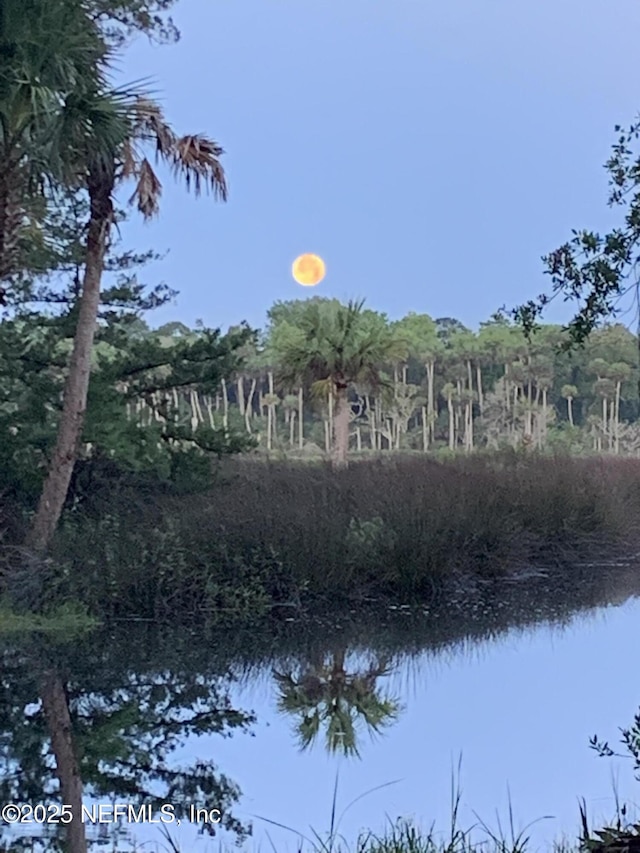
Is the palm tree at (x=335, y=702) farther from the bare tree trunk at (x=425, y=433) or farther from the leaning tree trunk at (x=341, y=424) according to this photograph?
the bare tree trunk at (x=425, y=433)

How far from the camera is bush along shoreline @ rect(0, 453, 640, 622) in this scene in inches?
399

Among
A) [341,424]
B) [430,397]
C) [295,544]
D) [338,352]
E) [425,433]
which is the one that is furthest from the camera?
[430,397]

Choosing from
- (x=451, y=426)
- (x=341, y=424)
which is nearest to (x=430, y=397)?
(x=451, y=426)

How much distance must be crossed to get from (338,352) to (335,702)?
18.8m

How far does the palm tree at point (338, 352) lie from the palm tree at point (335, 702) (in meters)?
17.0

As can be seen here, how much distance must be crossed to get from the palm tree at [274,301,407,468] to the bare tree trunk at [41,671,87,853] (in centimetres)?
1781

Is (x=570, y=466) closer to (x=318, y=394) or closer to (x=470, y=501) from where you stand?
(x=470, y=501)

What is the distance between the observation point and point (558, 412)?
189 feet

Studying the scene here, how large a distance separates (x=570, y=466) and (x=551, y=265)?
42.7 feet

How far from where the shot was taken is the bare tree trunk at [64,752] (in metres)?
4.54

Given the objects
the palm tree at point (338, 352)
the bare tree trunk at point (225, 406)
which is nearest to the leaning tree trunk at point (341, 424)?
the palm tree at point (338, 352)

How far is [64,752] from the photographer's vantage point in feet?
18.8

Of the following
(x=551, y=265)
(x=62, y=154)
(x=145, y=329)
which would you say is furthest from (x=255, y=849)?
(x=145, y=329)

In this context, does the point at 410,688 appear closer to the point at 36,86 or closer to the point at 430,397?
the point at 36,86
